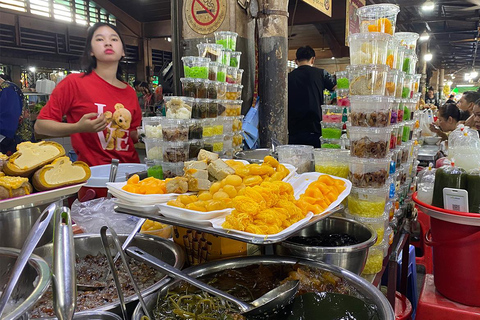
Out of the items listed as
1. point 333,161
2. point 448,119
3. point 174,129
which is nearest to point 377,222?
point 333,161

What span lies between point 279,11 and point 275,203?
2606 mm

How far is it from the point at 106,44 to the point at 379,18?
1819mm

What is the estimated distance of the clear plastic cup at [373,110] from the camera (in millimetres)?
1885

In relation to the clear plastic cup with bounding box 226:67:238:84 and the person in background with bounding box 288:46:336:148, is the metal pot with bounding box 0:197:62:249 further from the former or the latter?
the person in background with bounding box 288:46:336:148

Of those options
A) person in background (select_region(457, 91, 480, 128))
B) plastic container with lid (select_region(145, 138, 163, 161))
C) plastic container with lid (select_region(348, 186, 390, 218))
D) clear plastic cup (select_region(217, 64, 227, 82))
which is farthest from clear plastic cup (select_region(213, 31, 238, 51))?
person in background (select_region(457, 91, 480, 128))

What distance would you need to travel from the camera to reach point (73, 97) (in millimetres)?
2646

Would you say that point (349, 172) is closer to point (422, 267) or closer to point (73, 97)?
point (73, 97)

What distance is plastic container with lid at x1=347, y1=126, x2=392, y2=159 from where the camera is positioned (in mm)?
1907

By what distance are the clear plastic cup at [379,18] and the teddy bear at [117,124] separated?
172 centimetres

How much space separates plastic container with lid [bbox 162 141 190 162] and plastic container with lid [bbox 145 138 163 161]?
0.22 feet

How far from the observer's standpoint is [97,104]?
268 cm

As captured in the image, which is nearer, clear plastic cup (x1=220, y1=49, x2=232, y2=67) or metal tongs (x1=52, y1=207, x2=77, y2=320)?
metal tongs (x1=52, y1=207, x2=77, y2=320)

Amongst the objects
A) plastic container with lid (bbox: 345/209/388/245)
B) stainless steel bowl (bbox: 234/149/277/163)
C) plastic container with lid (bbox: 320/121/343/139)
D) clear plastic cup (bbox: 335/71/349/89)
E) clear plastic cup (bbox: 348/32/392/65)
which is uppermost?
clear plastic cup (bbox: 348/32/392/65)

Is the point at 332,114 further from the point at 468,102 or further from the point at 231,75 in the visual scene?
the point at 468,102
